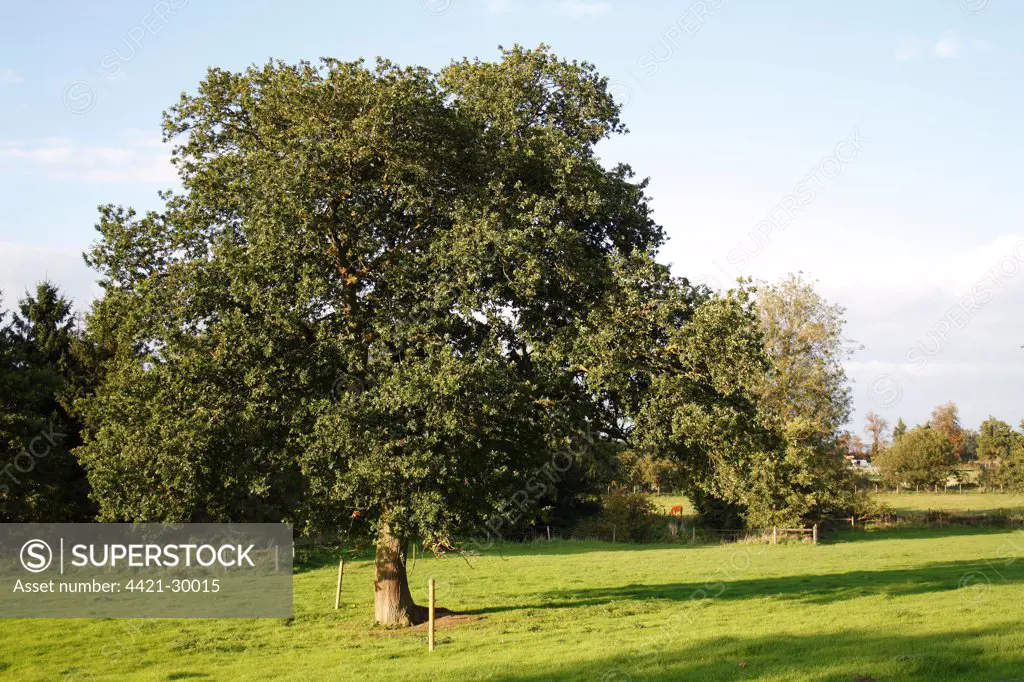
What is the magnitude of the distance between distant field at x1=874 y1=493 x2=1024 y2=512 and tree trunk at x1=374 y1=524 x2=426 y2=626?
66.9m

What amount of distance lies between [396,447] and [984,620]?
1706 cm

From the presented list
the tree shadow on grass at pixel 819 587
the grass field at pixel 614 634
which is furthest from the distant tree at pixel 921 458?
the tree shadow on grass at pixel 819 587

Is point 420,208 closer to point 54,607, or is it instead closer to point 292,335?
point 292,335

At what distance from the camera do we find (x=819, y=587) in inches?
1310

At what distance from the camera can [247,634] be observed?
2592cm

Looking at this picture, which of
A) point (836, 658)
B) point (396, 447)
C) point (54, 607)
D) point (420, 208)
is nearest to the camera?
point (836, 658)

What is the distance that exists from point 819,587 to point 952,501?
80.1 metres

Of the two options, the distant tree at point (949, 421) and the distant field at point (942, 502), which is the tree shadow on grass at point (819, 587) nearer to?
the distant field at point (942, 502)

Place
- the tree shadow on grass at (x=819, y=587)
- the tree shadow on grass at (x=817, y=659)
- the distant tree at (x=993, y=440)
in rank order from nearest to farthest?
1. the tree shadow on grass at (x=817, y=659)
2. the tree shadow on grass at (x=819, y=587)
3. the distant tree at (x=993, y=440)

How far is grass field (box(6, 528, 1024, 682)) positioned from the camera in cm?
1858

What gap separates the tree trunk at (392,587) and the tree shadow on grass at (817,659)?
8252mm

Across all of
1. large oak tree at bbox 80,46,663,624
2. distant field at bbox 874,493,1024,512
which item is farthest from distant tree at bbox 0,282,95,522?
distant field at bbox 874,493,1024,512

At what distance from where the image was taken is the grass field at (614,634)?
1858 centimetres

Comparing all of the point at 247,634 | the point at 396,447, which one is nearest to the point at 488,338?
the point at 396,447
